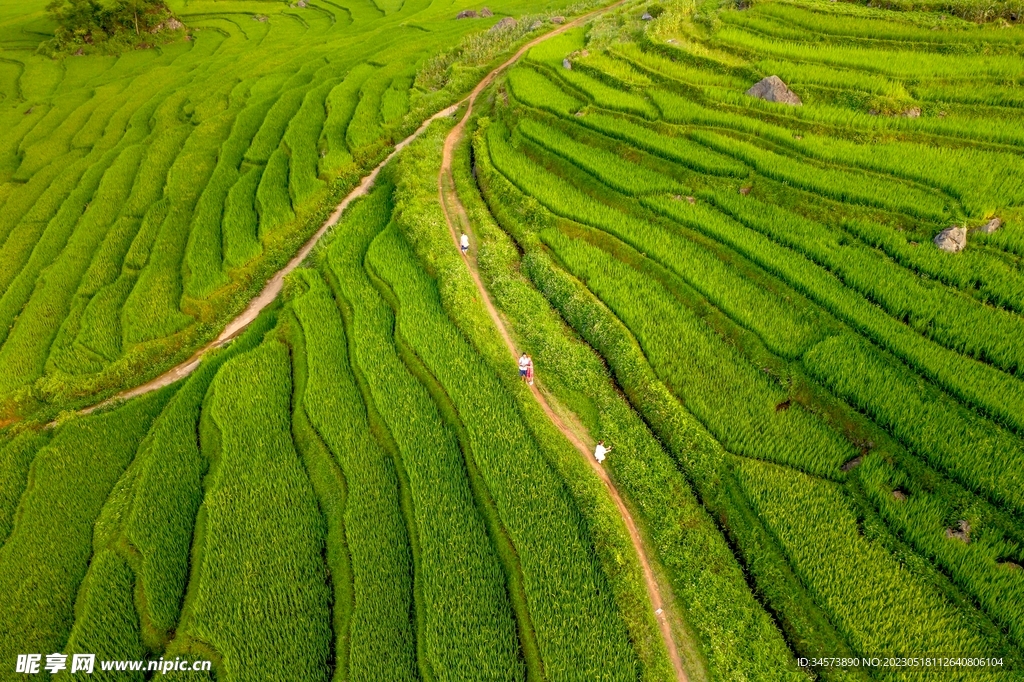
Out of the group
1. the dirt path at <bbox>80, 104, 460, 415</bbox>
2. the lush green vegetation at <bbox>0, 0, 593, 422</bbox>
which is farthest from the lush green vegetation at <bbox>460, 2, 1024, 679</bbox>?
the lush green vegetation at <bbox>0, 0, 593, 422</bbox>

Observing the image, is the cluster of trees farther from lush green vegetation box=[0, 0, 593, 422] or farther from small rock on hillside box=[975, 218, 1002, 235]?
small rock on hillside box=[975, 218, 1002, 235]

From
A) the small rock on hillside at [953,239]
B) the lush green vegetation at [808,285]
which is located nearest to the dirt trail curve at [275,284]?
the lush green vegetation at [808,285]

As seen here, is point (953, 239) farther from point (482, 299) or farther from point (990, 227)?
point (482, 299)

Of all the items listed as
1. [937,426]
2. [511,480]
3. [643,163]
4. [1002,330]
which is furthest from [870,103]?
[511,480]

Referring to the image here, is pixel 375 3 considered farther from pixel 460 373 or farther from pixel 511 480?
pixel 511 480

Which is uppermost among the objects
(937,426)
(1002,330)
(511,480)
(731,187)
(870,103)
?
(870,103)
